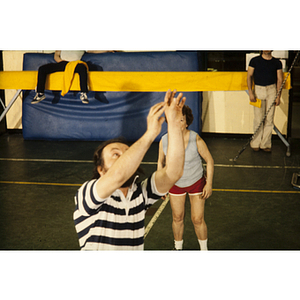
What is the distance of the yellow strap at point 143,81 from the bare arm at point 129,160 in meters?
3.24

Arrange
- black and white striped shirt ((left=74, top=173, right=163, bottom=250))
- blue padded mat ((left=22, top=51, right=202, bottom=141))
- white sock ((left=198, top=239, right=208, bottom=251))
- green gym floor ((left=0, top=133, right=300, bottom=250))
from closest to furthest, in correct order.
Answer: black and white striped shirt ((left=74, top=173, right=163, bottom=250)) → white sock ((left=198, top=239, right=208, bottom=251)) → green gym floor ((left=0, top=133, right=300, bottom=250)) → blue padded mat ((left=22, top=51, right=202, bottom=141))

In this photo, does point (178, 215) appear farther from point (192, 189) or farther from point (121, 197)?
point (121, 197)

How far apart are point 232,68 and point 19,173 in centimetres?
463

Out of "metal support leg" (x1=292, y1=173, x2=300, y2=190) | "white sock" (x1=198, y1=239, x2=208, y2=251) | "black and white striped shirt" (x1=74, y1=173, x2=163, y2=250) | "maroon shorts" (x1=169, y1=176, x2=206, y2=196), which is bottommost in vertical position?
"white sock" (x1=198, y1=239, x2=208, y2=251)

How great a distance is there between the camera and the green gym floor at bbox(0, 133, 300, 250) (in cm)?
368

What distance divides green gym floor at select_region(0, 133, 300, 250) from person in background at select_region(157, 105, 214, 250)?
1.44ft

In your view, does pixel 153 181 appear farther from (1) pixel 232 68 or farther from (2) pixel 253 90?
(1) pixel 232 68

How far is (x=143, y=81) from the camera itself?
5.12m

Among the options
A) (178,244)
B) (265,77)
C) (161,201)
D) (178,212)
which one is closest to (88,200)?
(178,212)

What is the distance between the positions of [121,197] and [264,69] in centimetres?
421

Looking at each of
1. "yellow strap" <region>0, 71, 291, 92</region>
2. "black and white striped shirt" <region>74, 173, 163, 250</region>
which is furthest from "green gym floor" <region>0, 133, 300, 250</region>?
"black and white striped shirt" <region>74, 173, 163, 250</region>

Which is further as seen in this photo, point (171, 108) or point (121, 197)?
point (121, 197)

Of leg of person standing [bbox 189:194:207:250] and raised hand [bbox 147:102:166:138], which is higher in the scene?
raised hand [bbox 147:102:166:138]

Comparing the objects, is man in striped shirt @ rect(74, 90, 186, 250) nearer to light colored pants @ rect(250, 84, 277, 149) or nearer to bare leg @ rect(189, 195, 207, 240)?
bare leg @ rect(189, 195, 207, 240)
